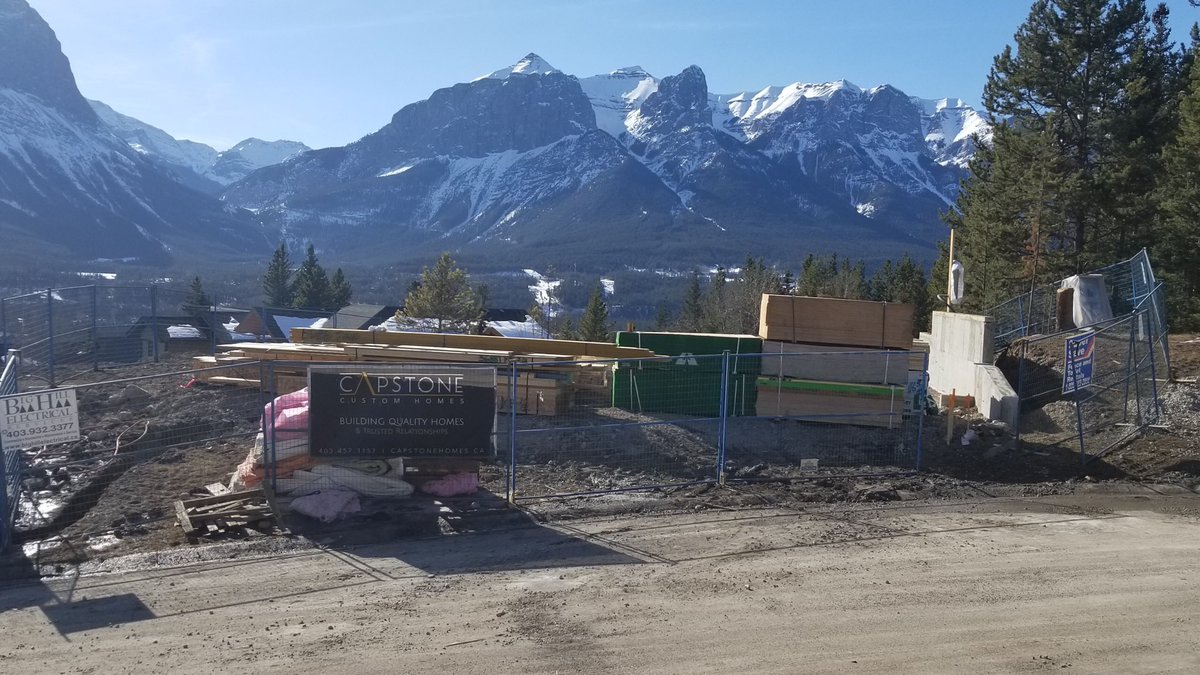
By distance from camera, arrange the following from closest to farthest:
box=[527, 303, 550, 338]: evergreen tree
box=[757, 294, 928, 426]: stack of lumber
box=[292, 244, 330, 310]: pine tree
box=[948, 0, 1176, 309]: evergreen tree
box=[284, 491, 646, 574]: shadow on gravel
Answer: box=[284, 491, 646, 574]: shadow on gravel → box=[757, 294, 928, 426]: stack of lumber → box=[948, 0, 1176, 309]: evergreen tree → box=[292, 244, 330, 310]: pine tree → box=[527, 303, 550, 338]: evergreen tree

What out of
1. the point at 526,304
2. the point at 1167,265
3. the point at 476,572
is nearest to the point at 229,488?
the point at 476,572

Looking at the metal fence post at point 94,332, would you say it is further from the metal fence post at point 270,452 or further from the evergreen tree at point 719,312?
the evergreen tree at point 719,312

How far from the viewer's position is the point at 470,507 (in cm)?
1121

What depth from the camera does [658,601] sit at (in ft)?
26.5

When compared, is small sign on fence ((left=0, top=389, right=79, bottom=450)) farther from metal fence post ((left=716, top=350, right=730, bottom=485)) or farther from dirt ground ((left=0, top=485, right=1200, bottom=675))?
metal fence post ((left=716, top=350, right=730, bottom=485))

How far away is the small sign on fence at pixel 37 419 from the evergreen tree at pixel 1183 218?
26070 mm

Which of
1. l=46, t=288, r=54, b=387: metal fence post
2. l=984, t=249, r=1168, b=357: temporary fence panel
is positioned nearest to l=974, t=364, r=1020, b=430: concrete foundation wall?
l=984, t=249, r=1168, b=357: temporary fence panel

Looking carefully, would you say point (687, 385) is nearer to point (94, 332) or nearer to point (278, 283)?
point (94, 332)

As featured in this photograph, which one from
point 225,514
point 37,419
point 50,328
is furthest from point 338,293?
point 37,419

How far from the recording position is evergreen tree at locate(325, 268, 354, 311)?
73.8m

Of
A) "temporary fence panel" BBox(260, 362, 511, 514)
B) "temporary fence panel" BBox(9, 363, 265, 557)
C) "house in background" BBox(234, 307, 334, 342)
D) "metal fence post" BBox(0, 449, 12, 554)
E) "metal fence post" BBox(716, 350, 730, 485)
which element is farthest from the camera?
"house in background" BBox(234, 307, 334, 342)

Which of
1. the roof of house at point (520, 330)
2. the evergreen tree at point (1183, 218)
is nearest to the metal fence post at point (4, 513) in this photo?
the evergreen tree at point (1183, 218)

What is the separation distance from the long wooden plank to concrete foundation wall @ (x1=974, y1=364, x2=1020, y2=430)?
686 cm

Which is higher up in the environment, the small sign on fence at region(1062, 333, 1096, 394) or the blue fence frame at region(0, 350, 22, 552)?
the small sign on fence at region(1062, 333, 1096, 394)
